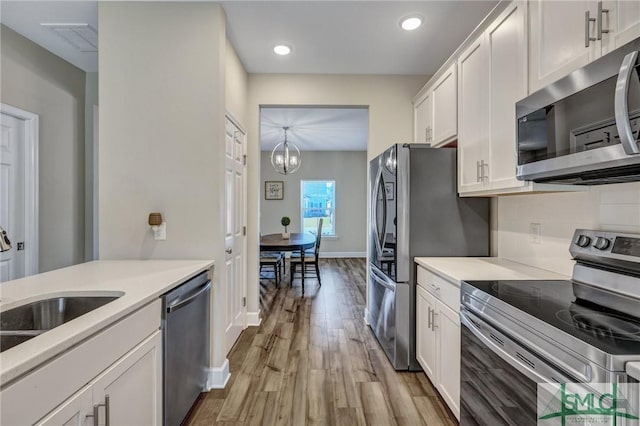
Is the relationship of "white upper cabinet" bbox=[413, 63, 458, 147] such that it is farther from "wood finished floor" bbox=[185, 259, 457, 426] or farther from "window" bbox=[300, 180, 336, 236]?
"window" bbox=[300, 180, 336, 236]

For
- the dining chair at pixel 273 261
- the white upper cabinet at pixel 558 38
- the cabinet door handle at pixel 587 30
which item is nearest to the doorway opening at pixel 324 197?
the dining chair at pixel 273 261

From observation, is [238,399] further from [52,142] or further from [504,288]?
[52,142]

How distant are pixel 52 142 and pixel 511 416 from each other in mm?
3784

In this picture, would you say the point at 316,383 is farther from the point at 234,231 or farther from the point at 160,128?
the point at 160,128

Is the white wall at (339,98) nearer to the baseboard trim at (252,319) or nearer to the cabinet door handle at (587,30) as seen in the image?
the baseboard trim at (252,319)

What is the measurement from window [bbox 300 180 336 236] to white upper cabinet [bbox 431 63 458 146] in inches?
198

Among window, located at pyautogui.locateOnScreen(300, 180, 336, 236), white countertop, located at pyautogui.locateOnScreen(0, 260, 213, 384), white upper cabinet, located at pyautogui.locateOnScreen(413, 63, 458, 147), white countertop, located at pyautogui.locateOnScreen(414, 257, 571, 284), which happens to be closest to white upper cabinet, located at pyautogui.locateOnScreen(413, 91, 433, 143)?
white upper cabinet, located at pyautogui.locateOnScreen(413, 63, 458, 147)

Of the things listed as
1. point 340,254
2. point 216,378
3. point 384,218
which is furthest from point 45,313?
point 340,254

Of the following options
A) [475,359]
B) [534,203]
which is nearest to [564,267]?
[534,203]

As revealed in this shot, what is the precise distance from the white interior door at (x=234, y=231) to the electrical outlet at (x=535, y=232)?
212 cm

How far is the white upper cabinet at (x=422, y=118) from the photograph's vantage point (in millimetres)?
2867

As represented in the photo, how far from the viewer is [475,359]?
1.45 metres

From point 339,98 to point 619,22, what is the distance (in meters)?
2.39

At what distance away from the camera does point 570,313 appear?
1101 mm
